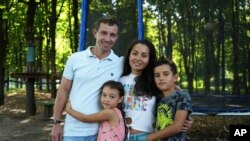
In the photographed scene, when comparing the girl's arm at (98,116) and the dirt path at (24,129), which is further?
the dirt path at (24,129)

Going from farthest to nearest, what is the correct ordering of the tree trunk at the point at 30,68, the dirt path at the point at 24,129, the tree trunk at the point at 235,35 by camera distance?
the tree trunk at the point at 30,68
the tree trunk at the point at 235,35
the dirt path at the point at 24,129

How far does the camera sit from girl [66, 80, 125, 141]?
2488 millimetres

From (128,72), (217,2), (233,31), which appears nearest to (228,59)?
(233,31)

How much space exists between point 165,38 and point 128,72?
4826 millimetres

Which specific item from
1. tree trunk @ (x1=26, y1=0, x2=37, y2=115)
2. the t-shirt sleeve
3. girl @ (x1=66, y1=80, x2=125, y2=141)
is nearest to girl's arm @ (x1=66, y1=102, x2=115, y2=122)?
girl @ (x1=66, y1=80, x2=125, y2=141)

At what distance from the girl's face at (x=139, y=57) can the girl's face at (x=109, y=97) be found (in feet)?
0.70

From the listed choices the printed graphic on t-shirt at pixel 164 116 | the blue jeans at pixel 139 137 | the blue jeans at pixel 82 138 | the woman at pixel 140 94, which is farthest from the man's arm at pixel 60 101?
the printed graphic on t-shirt at pixel 164 116

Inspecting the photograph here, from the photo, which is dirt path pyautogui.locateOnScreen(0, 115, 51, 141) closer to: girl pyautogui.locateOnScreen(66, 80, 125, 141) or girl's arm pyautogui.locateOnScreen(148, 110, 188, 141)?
girl pyautogui.locateOnScreen(66, 80, 125, 141)

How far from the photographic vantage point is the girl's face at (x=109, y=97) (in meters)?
2.49

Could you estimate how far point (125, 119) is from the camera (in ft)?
8.30

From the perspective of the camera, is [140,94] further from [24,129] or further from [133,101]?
[24,129]

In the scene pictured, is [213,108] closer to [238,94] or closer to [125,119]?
[238,94]

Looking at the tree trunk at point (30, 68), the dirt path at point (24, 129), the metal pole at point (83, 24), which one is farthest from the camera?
the tree trunk at point (30, 68)

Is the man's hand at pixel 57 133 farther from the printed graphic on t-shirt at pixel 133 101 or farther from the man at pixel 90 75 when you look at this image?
the printed graphic on t-shirt at pixel 133 101
